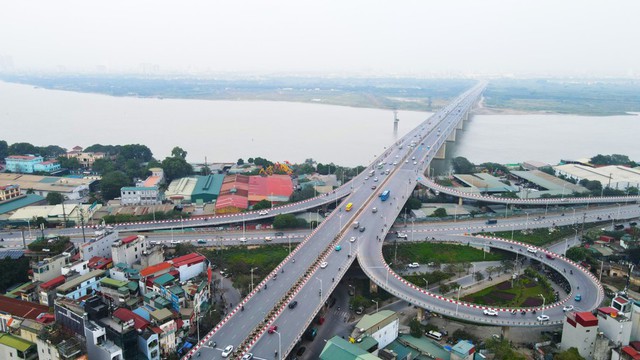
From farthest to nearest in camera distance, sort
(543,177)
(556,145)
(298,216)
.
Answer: (556,145) → (543,177) → (298,216)

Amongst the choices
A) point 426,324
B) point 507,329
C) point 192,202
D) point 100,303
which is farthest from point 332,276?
point 192,202

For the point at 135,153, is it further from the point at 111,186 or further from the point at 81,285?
the point at 81,285

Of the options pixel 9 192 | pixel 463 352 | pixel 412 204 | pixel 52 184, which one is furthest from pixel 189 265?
pixel 52 184

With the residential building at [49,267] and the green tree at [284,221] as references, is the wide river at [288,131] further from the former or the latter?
the residential building at [49,267]

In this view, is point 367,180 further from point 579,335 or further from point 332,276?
point 579,335

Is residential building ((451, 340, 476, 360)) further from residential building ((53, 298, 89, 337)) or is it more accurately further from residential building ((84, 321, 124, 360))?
residential building ((53, 298, 89, 337))

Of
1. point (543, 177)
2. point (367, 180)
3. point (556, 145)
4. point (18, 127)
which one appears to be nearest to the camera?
point (367, 180)
